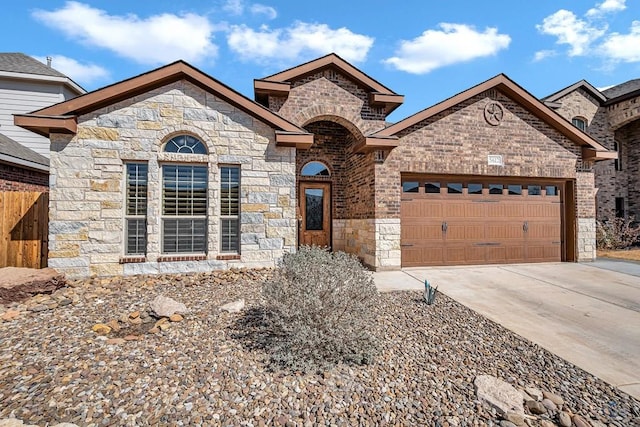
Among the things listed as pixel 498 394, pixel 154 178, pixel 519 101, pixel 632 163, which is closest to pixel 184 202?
pixel 154 178

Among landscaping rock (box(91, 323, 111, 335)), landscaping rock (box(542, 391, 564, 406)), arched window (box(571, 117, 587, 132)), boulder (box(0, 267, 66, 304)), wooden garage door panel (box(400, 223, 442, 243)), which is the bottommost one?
landscaping rock (box(542, 391, 564, 406))

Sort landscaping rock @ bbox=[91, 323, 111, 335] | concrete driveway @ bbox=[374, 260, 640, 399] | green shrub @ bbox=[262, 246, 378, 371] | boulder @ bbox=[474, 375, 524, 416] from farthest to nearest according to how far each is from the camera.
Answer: landscaping rock @ bbox=[91, 323, 111, 335]
concrete driveway @ bbox=[374, 260, 640, 399]
green shrub @ bbox=[262, 246, 378, 371]
boulder @ bbox=[474, 375, 524, 416]

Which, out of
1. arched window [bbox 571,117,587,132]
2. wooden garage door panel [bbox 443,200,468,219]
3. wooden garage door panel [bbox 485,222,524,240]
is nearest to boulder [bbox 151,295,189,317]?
wooden garage door panel [bbox 443,200,468,219]

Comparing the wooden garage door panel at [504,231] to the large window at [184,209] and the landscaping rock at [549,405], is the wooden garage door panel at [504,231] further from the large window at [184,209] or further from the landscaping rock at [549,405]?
the large window at [184,209]

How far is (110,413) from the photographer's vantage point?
7.99 feet

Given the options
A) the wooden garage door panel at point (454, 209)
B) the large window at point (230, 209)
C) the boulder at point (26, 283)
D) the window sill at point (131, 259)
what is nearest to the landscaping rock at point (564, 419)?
the large window at point (230, 209)

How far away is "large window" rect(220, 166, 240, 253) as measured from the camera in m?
6.98

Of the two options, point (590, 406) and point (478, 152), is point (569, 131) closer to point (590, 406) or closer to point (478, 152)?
point (478, 152)

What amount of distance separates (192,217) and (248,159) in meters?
1.87

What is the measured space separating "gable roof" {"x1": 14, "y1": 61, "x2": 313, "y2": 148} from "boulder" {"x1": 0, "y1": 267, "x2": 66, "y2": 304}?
2909 mm

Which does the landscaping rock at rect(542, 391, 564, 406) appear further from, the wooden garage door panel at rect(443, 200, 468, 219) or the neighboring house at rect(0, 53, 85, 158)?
the neighboring house at rect(0, 53, 85, 158)

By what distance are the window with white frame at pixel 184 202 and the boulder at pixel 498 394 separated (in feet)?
19.4

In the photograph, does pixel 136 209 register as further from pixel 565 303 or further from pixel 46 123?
pixel 565 303

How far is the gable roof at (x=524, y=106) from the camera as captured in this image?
8.23m
